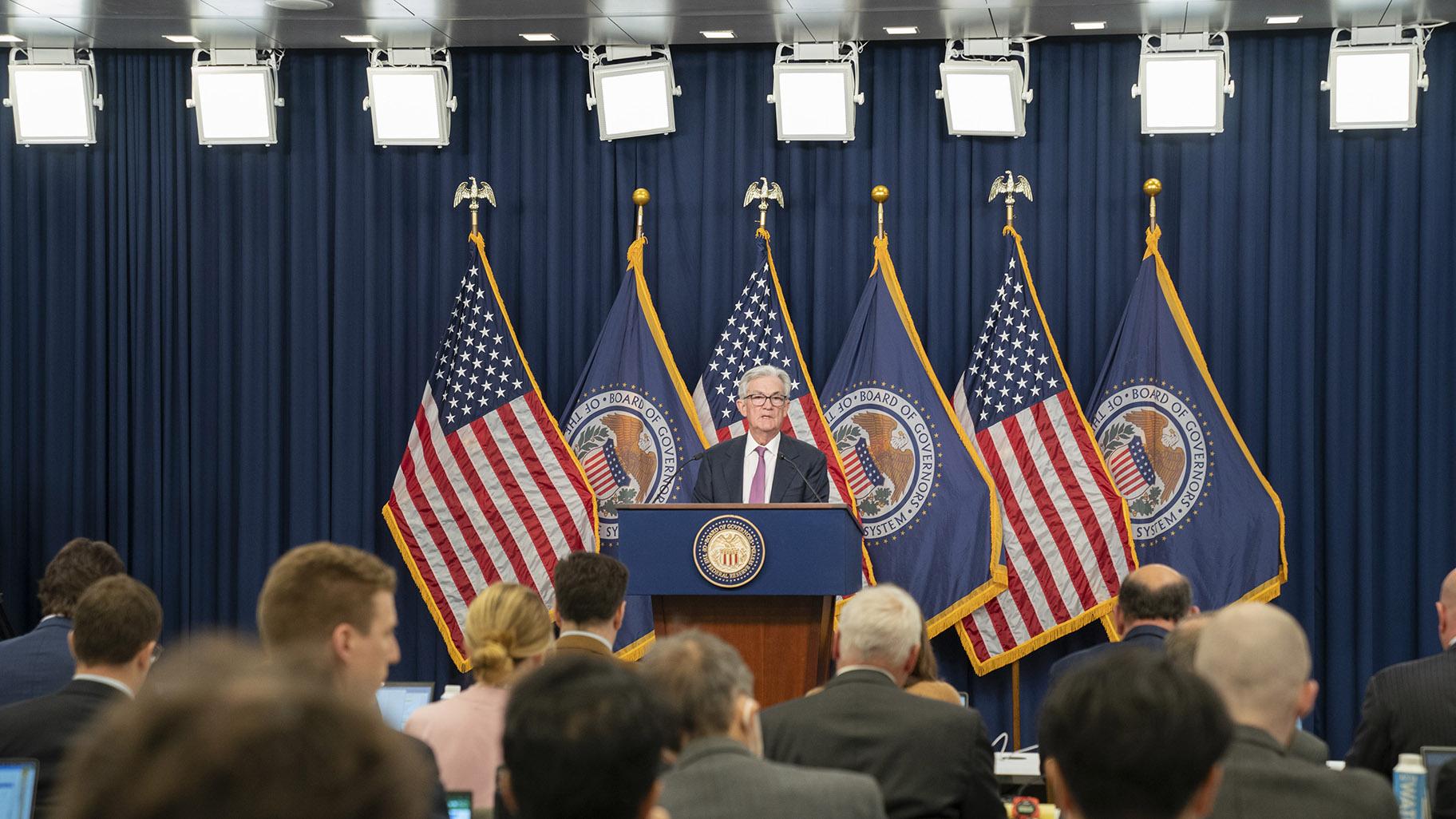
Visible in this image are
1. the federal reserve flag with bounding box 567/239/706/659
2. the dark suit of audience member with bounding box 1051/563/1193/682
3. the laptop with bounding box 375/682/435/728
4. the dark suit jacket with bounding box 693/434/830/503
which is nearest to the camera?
the dark suit of audience member with bounding box 1051/563/1193/682

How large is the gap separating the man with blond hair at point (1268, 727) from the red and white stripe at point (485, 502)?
5.68 metres

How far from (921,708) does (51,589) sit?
3.51 m

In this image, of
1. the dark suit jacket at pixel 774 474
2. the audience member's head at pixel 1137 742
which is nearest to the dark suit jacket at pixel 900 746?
the audience member's head at pixel 1137 742

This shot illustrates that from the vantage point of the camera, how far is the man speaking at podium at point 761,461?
22.5ft

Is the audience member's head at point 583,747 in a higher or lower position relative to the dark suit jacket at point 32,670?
higher

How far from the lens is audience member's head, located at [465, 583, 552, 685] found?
11.9 feet

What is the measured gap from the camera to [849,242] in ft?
28.2

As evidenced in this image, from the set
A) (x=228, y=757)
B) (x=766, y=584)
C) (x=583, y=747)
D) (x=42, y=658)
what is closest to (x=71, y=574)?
(x=42, y=658)

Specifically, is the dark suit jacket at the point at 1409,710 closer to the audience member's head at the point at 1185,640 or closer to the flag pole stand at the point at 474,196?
the audience member's head at the point at 1185,640

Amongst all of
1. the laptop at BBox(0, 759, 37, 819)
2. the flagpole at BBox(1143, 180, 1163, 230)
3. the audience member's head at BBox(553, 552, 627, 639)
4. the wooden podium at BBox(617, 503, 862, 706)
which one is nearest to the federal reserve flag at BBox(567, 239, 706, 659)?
the wooden podium at BBox(617, 503, 862, 706)

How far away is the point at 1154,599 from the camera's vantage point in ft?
16.9

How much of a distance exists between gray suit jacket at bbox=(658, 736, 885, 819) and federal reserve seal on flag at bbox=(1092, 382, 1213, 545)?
5756 mm

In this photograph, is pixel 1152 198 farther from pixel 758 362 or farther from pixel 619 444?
pixel 619 444

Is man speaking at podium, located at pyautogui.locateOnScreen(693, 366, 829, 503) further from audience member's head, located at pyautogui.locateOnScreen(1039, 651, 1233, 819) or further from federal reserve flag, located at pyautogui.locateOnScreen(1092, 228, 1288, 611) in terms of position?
audience member's head, located at pyautogui.locateOnScreen(1039, 651, 1233, 819)
